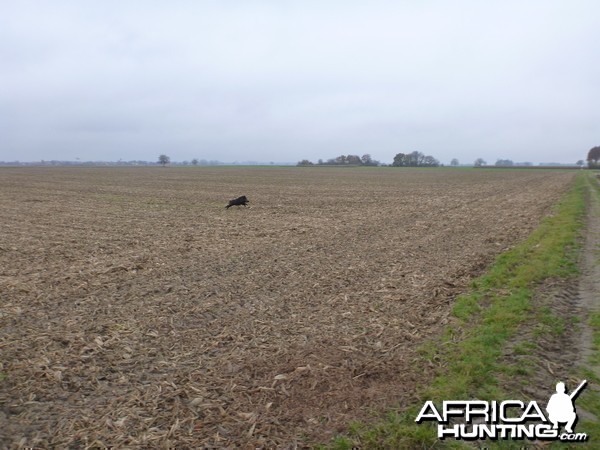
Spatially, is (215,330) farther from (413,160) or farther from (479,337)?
(413,160)

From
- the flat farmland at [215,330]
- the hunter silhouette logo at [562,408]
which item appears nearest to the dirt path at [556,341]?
the hunter silhouette logo at [562,408]

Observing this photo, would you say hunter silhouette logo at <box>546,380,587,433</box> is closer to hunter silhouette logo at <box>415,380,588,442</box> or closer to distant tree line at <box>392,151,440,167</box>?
hunter silhouette logo at <box>415,380,588,442</box>

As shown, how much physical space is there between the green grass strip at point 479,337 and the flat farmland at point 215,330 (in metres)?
0.26

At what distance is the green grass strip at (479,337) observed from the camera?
3948 mm

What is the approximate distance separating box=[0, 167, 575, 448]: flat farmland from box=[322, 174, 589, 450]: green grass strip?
0.26m

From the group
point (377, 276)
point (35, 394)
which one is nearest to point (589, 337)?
point (377, 276)

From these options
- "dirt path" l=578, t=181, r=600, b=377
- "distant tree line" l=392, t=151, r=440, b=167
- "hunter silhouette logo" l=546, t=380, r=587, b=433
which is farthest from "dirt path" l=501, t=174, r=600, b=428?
"distant tree line" l=392, t=151, r=440, b=167

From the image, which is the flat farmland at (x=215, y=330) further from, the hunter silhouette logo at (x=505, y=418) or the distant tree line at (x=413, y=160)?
the distant tree line at (x=413, y=160)

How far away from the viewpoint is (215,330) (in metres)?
6.57

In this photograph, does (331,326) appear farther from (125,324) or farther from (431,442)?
(125,324)

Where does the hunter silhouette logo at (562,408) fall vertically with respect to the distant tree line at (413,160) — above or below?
below

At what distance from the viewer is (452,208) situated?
23719 mm

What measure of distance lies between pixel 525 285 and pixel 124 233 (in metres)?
13.1

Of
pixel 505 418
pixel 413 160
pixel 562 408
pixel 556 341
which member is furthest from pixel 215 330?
pixel 413 160
